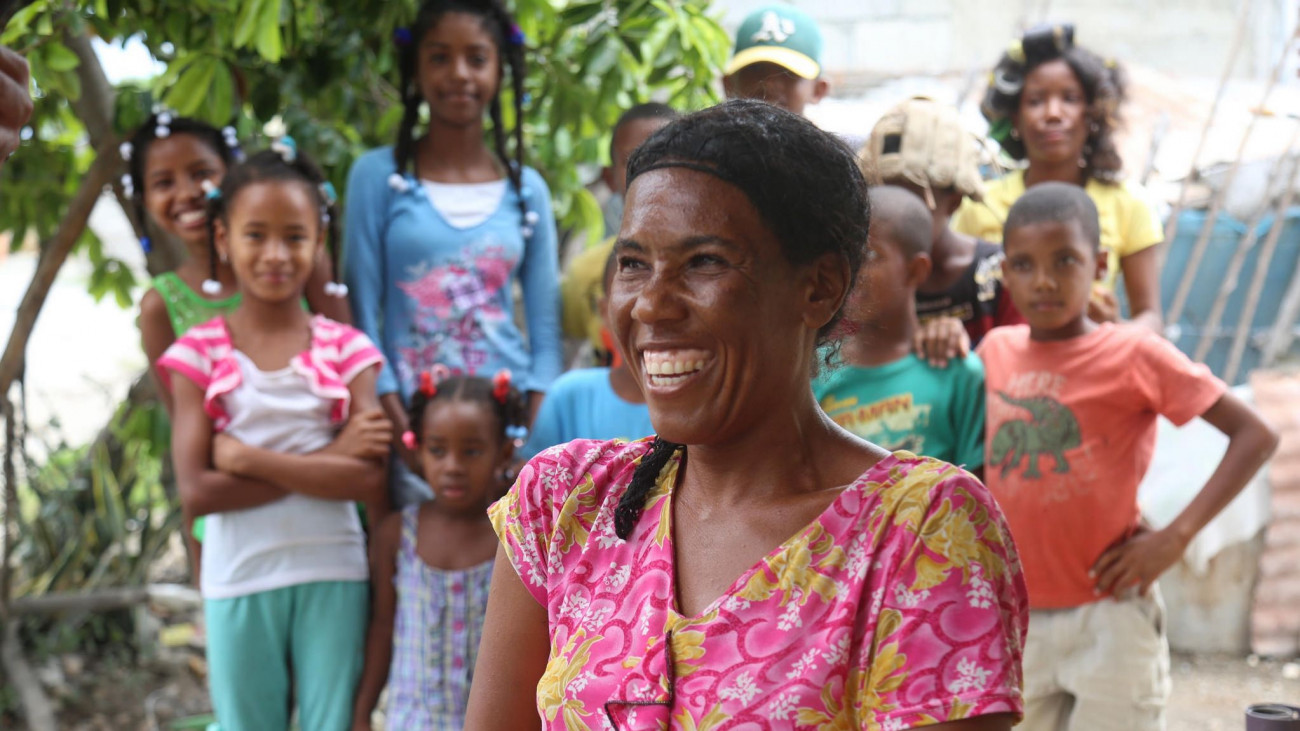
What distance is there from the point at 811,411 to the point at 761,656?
1.29ft

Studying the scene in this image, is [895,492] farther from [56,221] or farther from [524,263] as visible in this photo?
[56,221]

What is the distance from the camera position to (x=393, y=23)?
397 centimetres

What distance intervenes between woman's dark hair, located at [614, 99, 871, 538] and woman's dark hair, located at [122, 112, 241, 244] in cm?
241

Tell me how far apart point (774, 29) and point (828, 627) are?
264cm

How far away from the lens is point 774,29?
3.86 metres

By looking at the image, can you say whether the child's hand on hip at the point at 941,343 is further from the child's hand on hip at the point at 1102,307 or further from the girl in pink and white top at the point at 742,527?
the girl in pink and white top at the point at 742,527

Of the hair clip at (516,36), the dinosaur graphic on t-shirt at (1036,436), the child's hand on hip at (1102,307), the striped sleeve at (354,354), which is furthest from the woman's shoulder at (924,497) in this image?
the hair clip at (516,36)

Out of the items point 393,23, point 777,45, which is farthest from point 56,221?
point 777,45

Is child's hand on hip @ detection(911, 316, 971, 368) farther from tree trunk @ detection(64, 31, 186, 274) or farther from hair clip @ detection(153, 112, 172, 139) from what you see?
tree trunk @ detection(64, 31, 186, 274)

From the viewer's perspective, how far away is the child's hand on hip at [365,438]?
334cm

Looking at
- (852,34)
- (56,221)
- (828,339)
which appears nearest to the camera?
(828,339)

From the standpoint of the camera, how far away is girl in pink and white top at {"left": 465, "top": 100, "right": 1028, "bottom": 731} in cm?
153

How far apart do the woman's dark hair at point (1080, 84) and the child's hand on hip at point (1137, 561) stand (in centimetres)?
123

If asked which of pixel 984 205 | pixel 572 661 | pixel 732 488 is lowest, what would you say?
pixel 572 661
